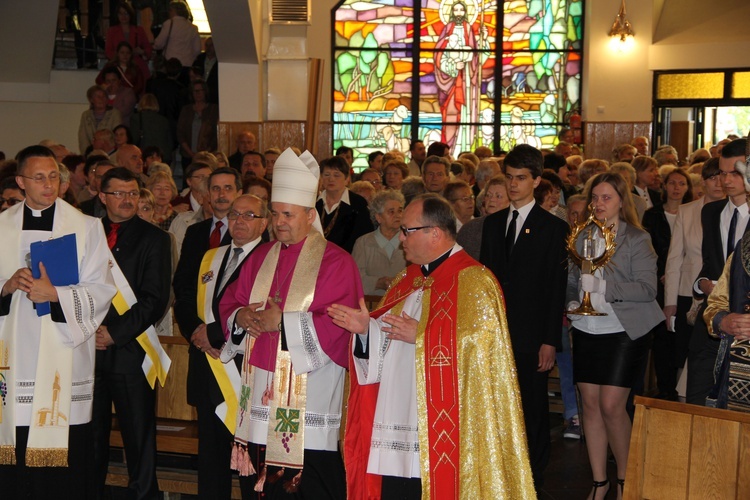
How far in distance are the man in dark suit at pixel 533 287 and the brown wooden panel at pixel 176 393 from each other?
212 cm

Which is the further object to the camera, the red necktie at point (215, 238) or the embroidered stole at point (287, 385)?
the red necktie at point (215, 238)

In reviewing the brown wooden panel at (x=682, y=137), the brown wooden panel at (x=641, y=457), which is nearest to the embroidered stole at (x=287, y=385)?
the brown wooden panel at (x=641, y=457)

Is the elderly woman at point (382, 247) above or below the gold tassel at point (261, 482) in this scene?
above

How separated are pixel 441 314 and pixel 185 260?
199 centimetres

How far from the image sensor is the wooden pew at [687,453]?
4.08 metres

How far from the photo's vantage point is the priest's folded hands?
423 cm

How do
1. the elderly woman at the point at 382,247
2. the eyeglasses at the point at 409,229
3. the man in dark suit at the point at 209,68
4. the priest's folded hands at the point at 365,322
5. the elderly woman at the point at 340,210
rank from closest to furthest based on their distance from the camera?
the priest's folded hands at the point at 365,322, the eyeglasses at the point at 409,229, the elderly woman at the point at 382,247, the elderly woman at the point at 340,210, the man in dark suit at the point at 209,68

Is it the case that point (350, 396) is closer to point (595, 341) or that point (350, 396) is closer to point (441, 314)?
point (441, 314)

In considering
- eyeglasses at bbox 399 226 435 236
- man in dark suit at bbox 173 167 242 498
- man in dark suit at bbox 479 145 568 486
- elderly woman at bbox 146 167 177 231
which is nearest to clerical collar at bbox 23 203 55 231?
man in dark suit at bbox 173 167 242 498

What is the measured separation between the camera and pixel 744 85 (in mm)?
17203

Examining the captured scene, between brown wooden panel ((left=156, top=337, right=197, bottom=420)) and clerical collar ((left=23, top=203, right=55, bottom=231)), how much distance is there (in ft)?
4.56

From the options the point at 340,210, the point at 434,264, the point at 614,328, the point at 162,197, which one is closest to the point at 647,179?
the point at 340,210

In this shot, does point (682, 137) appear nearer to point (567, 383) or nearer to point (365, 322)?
point (567, 383)

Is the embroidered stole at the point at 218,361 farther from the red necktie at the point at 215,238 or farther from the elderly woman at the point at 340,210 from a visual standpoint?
the elderly woman at the point at 340,210
